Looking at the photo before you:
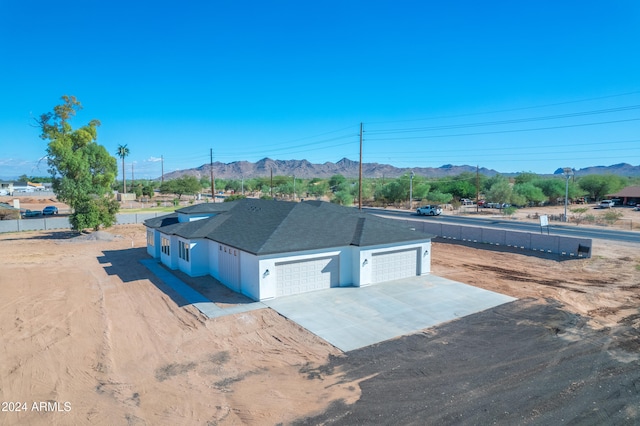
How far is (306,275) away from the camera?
61.7ft

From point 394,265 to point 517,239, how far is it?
1491 centimetres

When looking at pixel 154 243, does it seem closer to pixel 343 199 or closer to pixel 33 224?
pixel 33 224

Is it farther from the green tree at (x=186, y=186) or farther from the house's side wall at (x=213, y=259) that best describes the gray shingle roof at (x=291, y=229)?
the green tree at (x=186, y=186)

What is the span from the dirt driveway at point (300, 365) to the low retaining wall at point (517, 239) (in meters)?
7.83

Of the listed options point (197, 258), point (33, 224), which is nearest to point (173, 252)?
point (197, 258)

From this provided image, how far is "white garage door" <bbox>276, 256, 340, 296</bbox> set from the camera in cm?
1816

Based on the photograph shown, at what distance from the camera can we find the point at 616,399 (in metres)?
9.70

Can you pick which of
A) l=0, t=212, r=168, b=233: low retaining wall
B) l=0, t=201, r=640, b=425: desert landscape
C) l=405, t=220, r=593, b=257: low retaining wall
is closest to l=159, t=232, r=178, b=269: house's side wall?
l=0, t=201, r=640, b=425: desert landscape

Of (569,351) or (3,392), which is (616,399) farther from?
(3,392)

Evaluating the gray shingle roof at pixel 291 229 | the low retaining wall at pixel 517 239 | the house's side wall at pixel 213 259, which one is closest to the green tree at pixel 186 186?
the low retaining wall at pixel 517 239

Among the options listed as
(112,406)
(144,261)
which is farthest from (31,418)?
(144,261)

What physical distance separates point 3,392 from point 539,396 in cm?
1386

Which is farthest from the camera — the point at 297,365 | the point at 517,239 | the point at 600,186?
the point at 600,186

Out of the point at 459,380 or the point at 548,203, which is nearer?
the point at 459,380
